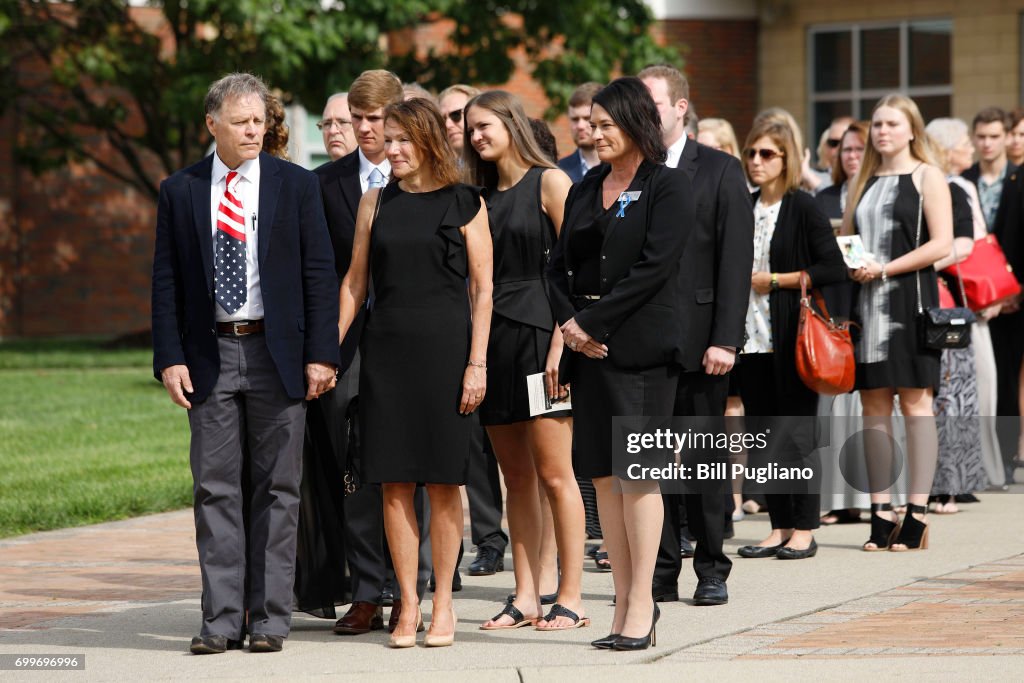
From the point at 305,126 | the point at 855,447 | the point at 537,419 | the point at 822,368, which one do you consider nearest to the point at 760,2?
the point at 305,126

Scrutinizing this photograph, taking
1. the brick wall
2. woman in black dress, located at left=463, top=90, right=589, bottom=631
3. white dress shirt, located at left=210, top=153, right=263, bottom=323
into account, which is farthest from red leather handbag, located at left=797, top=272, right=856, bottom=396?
the brick wall

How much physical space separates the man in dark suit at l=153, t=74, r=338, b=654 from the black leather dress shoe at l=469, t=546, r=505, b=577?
1838 mm

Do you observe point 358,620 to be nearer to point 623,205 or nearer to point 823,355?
point 623,205

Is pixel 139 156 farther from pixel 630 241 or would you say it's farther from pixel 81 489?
pixel 630 241

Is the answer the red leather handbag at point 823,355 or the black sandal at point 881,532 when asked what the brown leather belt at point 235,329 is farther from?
the black sandal at point 881,532

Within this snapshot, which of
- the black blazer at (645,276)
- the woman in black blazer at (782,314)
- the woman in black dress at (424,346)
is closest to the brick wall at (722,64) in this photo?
the woman in black blazer at (782,314)

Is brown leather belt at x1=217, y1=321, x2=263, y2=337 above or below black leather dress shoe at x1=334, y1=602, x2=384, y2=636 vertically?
above

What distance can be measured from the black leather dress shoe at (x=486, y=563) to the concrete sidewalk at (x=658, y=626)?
0.26ft

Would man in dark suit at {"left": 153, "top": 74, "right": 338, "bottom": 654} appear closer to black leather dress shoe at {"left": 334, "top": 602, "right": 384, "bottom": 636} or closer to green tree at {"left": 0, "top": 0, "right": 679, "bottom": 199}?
black leather dress shoe at {"left": 334, "top": 602, "right": 384, "bottom": 636}

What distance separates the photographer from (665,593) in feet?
22.8

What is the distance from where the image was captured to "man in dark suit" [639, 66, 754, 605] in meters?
6.80

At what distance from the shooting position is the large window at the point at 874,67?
73.4 ft

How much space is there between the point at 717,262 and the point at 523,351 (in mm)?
1037

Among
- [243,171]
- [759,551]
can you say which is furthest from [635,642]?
[759,551]
